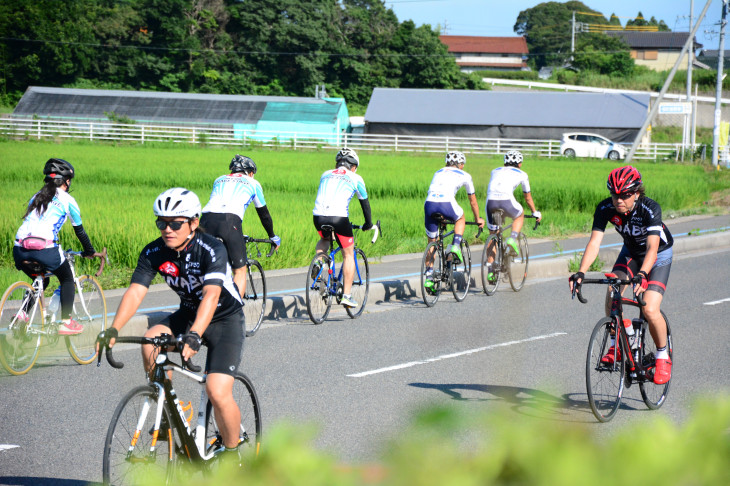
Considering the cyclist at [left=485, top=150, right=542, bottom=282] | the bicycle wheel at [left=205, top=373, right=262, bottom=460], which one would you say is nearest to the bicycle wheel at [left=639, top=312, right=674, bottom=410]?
the bicycle wheel at [left=205, top=373, right=262, bottom=460]

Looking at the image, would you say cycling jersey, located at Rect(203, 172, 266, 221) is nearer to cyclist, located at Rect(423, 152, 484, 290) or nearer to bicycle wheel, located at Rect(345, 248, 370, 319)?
bicycle wheel, located at Rect(345, 248, 370, 319)

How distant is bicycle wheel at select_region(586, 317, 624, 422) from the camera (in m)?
6.04

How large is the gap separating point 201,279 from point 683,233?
16768 millimetres

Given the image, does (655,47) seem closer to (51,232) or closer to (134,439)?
→ (51,232)

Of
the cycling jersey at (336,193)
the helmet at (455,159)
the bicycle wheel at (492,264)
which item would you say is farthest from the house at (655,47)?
the cycling jersey at (336,193)

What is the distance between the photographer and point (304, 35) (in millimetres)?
68188

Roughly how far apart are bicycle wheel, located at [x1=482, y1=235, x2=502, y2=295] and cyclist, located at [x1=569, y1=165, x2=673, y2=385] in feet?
16.3

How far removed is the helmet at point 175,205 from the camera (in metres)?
4.40

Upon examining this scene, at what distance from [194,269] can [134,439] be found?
38.6 inches

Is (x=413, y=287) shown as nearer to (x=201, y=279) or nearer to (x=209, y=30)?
(x=201, y=279)

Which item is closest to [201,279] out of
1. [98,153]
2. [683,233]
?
[683,233]

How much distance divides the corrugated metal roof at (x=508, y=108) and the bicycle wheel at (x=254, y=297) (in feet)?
152

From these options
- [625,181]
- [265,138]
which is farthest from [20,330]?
[265,138]

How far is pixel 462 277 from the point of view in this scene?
1252cm
